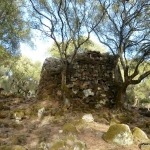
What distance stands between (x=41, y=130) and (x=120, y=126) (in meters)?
3.24

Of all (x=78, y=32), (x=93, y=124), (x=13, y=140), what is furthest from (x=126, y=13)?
(x=13, y=140)

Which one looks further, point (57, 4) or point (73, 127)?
point (57, 4)

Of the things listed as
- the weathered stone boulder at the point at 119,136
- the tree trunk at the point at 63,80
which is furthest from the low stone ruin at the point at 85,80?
the weathered stone boulder at the point at 119,136

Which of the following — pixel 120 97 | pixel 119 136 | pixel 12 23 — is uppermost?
pixel 12 23

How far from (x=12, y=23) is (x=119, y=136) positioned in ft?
39.0

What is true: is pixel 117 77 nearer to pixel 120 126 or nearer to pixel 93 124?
pixel 93 124

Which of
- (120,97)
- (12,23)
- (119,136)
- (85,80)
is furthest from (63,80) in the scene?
(12,23)

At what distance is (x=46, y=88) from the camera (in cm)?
1494

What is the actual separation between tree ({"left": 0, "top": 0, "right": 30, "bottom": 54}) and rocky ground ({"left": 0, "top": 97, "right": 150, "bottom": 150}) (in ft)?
18.2

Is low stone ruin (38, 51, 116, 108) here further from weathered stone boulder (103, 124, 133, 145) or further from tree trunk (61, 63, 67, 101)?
weathered stone boulder (103, 124, 133, 145)

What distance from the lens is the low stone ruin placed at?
47.4 ft

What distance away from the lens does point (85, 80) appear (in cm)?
1473

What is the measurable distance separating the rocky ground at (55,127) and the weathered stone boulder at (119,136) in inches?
8.2

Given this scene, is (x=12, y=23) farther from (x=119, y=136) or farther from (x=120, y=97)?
(x=119, y=136)
